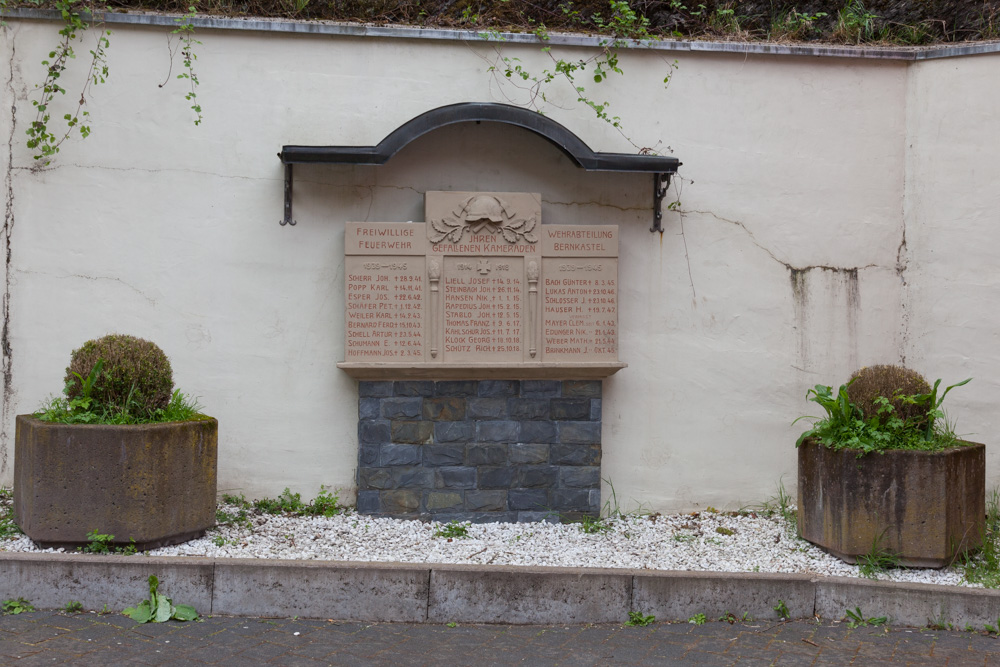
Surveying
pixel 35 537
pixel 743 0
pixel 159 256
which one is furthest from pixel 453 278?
pixel 743 0

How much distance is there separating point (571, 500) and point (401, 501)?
1196 millimetres

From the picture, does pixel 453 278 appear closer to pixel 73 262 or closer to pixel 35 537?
pixel 73 262

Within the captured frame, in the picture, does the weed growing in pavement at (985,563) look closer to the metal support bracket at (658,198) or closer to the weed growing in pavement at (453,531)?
the metal support bracket at (658,198)

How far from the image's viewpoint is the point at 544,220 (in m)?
6.18

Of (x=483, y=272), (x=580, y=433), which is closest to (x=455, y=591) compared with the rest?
(x=580, y=433)

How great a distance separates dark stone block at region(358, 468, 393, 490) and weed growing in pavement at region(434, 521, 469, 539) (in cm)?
50

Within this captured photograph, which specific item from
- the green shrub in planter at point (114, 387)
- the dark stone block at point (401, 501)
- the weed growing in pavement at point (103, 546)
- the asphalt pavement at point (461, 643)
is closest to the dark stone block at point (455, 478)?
the dark stone block at point (401, 501)

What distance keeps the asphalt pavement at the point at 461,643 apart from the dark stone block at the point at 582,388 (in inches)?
71.6

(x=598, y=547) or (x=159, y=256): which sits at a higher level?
(x=159, y=256)

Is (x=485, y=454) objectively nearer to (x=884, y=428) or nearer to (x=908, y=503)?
(x=884, y=428)

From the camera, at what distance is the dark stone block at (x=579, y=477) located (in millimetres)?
6035

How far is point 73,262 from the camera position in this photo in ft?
19.3

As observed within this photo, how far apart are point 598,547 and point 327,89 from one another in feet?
12.0

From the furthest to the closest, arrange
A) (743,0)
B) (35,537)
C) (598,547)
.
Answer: (743,0)
(598,547)
(35,537)
